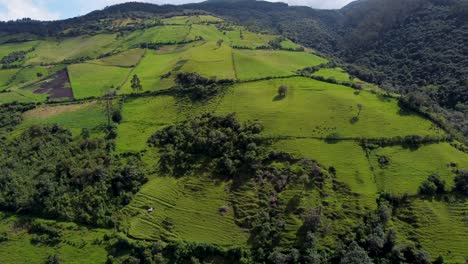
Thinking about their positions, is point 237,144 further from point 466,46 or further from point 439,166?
point 466,46

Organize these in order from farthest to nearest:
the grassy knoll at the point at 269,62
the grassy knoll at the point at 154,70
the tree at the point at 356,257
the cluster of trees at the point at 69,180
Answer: the grassy knoll at the point at 269,62 < the grassy knoll at the point at 154,70 < the cluster of trees at the point at 69,180 < the tree at the point at 356,257

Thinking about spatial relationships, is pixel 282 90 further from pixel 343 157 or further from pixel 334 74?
pixel 334 74

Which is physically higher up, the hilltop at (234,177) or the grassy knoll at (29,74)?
the grassy knoll at (29,74)

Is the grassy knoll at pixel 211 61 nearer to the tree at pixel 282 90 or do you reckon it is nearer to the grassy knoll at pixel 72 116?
the tree at pixel 282 90

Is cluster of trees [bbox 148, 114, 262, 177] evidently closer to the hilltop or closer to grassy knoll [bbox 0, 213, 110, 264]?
the hilltop

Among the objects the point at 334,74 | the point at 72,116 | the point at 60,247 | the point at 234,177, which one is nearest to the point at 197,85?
the point at 72,116

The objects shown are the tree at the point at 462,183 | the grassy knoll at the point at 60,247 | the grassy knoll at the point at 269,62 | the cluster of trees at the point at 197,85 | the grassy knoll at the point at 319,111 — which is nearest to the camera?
the grassy knoll at the point at 60,247

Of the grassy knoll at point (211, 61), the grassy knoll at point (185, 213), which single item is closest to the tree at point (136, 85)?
the grassy knoll at point (211, 61)

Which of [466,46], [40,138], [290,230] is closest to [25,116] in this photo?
[40,138]
